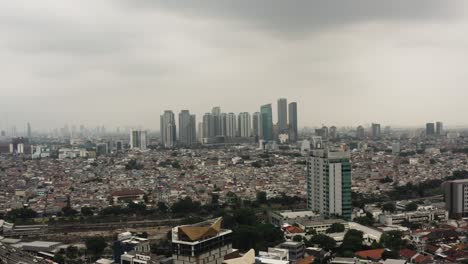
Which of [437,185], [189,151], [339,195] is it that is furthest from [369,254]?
[189,151]

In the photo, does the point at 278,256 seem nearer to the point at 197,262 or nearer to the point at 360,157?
the point at 197,262

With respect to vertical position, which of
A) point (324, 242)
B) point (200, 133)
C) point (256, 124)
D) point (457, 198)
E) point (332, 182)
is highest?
point (256, 124)

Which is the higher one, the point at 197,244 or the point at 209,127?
the point at 209,127

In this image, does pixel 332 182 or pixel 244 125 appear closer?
pixel 332 182

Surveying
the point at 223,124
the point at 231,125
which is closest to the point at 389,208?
the point at 223,124

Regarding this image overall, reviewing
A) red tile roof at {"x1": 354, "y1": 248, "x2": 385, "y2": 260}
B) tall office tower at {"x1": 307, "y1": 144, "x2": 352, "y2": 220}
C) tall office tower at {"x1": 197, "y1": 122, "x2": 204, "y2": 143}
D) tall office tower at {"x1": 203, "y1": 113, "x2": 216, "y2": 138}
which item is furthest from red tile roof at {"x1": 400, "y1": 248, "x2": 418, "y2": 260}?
tall office tower at {"x1": 197, "y1": 122, "x2": 204, "y2": 143}

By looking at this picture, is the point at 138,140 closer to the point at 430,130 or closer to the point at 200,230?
the point at 430,130

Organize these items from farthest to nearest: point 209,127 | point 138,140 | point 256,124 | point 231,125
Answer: point 256,124 → point 231,125 → point 209,127 → point 138,140
